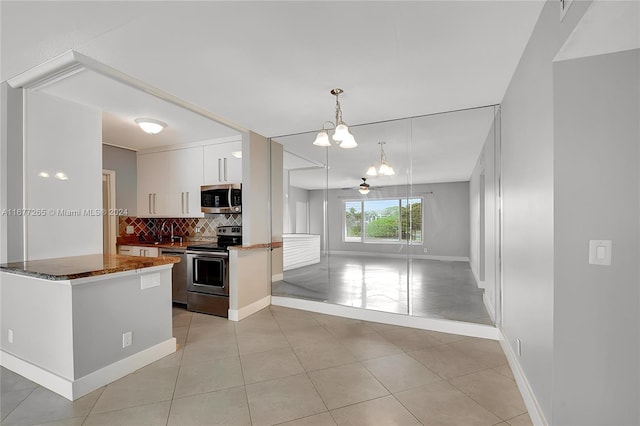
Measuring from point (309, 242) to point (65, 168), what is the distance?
9.21 feet

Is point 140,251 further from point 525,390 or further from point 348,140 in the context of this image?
point 525,390

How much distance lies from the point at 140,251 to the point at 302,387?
3.48 meters

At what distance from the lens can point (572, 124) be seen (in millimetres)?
1481

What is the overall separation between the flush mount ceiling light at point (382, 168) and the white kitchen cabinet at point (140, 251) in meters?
3.23

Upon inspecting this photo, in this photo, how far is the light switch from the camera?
1440 millimetres

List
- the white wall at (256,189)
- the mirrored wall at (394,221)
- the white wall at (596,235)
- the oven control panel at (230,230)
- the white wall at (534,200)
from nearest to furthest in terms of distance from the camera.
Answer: the white wall at (596,235) → the white wall at (534,200) → the mirrored wall at (394,221) → the white wall at (256,189) → the oven control panel at (230,230)

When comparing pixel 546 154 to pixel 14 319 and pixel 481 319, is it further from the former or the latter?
pixel 14 319

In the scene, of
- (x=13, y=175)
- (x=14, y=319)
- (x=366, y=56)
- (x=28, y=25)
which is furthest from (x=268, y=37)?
(x=14, y=319)

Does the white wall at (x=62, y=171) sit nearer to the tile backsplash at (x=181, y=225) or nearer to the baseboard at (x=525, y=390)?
the tile backsplash at (x=181, y=225)

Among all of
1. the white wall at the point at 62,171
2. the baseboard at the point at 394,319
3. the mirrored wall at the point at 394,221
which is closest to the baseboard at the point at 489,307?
the mirrored wall at the point at 394,221

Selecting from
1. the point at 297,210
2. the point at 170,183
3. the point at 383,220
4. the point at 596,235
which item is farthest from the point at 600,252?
the point at 170,183

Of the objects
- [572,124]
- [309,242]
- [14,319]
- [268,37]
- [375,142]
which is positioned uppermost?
[268,37]

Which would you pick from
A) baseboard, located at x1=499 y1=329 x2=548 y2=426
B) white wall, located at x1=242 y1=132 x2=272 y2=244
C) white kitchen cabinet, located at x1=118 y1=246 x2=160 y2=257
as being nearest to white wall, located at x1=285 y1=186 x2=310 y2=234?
white wall, located at x1=242 y1=132 x2=272 y2=244

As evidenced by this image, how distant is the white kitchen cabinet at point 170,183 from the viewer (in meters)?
4.62
